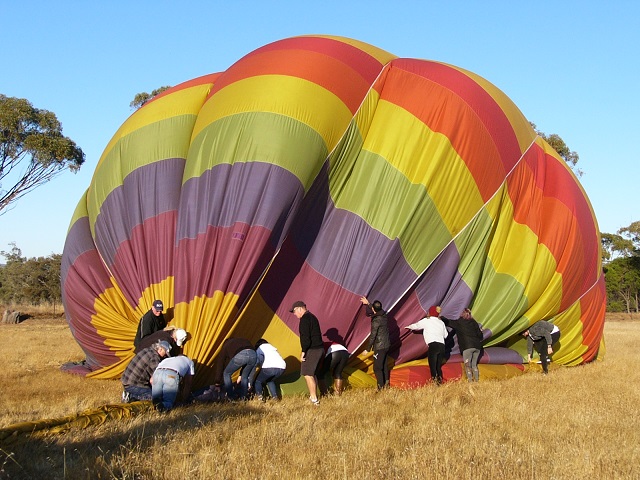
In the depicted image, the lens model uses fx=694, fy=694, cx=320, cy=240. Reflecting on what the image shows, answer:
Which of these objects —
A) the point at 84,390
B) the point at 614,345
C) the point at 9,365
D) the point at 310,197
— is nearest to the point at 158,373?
the point at 84,390

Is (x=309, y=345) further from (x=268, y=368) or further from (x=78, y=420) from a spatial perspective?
(x=78, y=420)

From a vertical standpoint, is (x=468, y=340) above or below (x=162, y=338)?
below

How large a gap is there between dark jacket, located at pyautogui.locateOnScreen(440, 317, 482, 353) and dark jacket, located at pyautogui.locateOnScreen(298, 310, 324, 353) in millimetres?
2383

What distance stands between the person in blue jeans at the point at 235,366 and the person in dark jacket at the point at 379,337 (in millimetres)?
1641

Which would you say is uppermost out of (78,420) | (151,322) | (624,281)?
(624,281)

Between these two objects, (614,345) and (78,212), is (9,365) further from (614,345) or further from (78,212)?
(614,345)

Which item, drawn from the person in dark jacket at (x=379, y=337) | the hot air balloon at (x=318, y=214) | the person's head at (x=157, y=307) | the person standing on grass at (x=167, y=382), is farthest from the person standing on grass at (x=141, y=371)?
the person in dark jacket at (x=379, y=337)

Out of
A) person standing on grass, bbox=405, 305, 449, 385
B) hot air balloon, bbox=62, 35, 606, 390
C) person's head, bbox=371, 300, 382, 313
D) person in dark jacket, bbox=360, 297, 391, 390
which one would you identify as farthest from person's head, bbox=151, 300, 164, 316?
person standing on grass, bbox=405, 305, 449, 385

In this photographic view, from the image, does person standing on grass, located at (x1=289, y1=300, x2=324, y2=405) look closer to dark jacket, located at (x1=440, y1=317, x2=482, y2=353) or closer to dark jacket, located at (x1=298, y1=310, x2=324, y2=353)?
dark jacket, located at (x1=298, y1=310, x2=324, y2=353)

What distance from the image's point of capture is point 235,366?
7789mm

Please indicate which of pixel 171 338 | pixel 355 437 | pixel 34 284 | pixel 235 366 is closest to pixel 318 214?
pixel 235 366

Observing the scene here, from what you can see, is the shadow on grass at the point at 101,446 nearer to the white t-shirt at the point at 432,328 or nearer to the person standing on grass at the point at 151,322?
the person standing on grass at the point at 151,322

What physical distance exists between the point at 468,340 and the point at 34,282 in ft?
119

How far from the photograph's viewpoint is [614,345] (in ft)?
53.2
